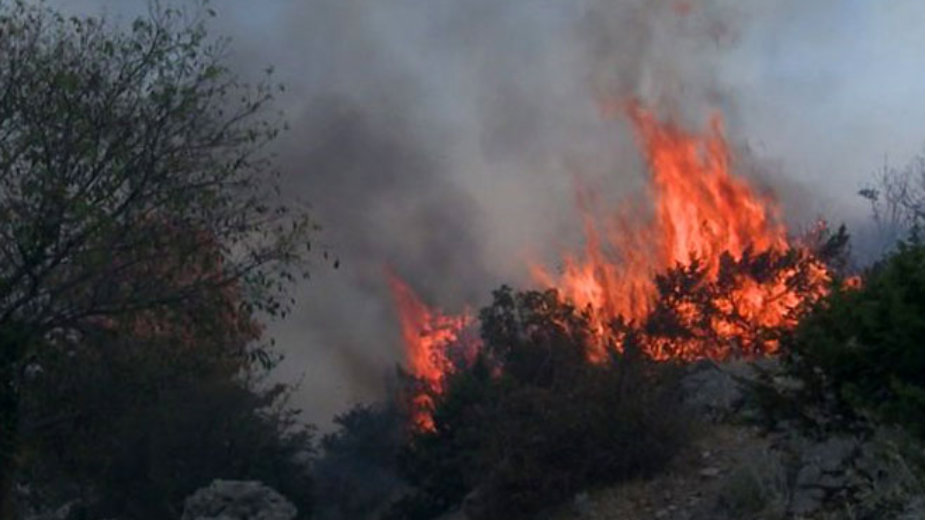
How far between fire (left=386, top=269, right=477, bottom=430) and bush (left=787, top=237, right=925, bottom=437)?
16524mm

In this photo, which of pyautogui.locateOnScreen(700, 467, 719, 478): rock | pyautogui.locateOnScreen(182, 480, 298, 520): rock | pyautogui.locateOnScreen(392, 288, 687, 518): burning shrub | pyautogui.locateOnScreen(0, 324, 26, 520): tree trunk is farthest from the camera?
pyautogui.locateOnScreen(182, 480, 298, 520): rock

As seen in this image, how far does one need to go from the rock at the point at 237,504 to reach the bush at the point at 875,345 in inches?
435

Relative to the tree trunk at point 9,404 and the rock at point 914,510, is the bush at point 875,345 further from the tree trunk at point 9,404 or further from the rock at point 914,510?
the tree trunk at point 9,404

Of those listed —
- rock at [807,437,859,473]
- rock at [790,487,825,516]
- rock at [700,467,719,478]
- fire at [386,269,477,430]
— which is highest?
fire at [386,269,477,430]

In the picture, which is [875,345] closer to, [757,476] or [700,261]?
[757,476]

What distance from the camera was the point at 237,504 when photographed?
77.3ft

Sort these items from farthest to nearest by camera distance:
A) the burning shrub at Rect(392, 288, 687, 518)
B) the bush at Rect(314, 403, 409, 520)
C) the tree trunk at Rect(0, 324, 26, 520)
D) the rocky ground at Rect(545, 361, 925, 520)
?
the bush at Rect(314, 403, 409, 520) → the burning shrub at Rect(392, 288, 687, 518) → the tree trunk at Rect(0, 324, 26, 520) → the rocky ground at Rect(545, 361, 925, 520)

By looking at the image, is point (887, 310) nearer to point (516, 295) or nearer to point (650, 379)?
point (650, 379)

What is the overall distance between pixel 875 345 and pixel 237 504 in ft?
40.8

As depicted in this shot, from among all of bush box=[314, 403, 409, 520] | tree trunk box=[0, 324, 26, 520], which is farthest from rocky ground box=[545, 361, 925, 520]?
bush box=[314, 403, 409, 520]

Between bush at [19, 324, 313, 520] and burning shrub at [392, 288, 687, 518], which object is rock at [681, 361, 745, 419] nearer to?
burning shrub at [392, 288, 687, 518]

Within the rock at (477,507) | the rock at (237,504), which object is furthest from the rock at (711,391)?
the rock at (237,504)

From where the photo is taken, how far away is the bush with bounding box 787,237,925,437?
13250mm

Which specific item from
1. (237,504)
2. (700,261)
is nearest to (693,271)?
(700,261)
